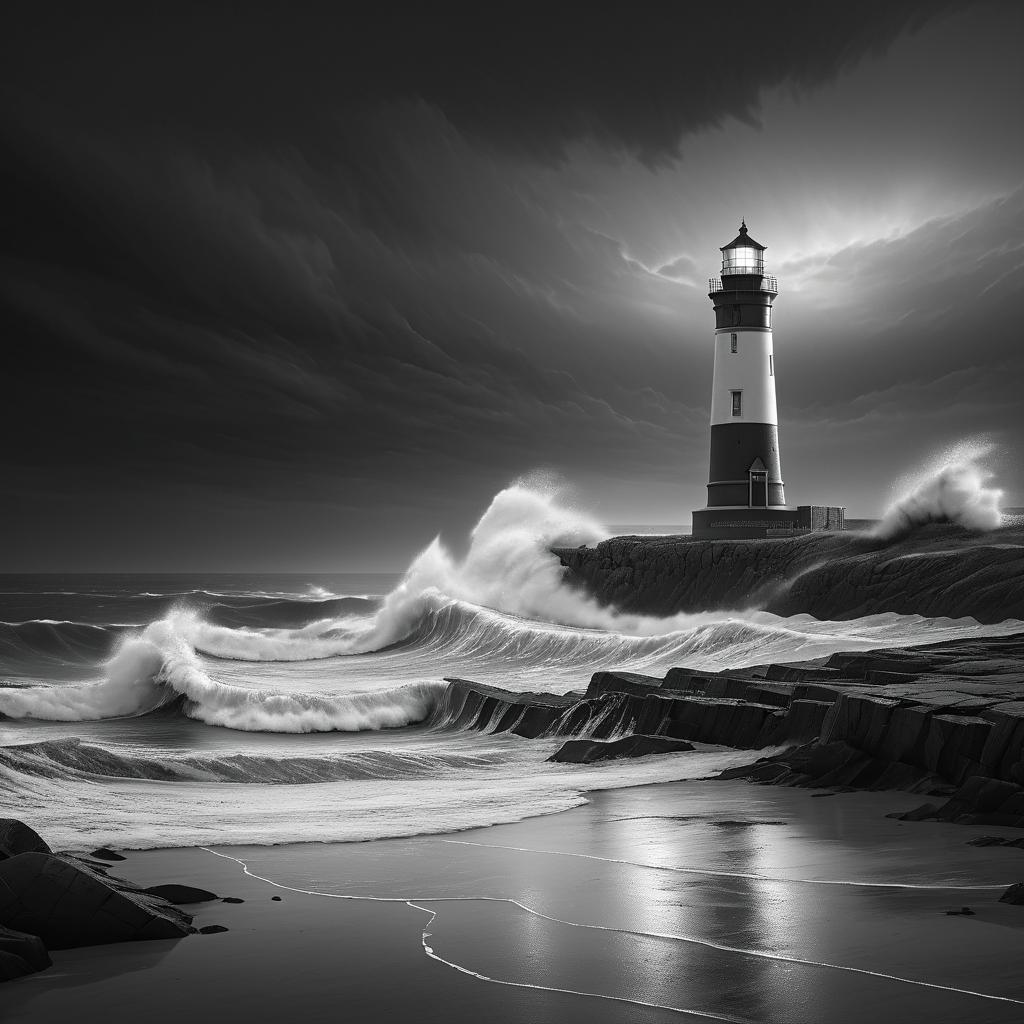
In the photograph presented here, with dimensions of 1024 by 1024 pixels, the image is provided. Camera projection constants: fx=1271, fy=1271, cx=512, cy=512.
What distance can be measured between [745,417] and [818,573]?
7020 mm

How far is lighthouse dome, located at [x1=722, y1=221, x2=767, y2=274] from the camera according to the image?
102ft

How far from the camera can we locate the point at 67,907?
479 centimetres

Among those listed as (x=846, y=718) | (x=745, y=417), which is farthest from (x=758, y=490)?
(x=846, y=718)

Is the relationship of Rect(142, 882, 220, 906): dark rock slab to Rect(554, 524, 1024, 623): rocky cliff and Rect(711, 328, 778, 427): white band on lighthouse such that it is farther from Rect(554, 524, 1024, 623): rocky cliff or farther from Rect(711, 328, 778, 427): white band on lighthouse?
Rect(711, 328, 778, 427): white band on lighthouse

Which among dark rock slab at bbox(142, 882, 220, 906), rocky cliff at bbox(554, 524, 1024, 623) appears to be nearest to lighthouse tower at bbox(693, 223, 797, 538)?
rocky cliff at bbox(554, 524, 1024, 623)

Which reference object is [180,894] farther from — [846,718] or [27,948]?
[846,718]

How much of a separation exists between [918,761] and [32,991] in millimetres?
6111

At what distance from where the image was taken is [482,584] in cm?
3434

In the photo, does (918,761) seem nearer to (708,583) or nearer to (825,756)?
(825,756)

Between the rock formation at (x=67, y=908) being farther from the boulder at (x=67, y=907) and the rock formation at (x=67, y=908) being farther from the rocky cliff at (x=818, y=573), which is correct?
the rocky cliff at (x=818, y=573)

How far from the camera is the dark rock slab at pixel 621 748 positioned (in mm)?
11219

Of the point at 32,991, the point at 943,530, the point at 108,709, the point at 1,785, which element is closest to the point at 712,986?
the point at 32,991

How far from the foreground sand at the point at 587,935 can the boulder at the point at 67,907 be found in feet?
0.28

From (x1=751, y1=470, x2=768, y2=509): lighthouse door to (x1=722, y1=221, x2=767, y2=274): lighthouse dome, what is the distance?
16.4 ft
